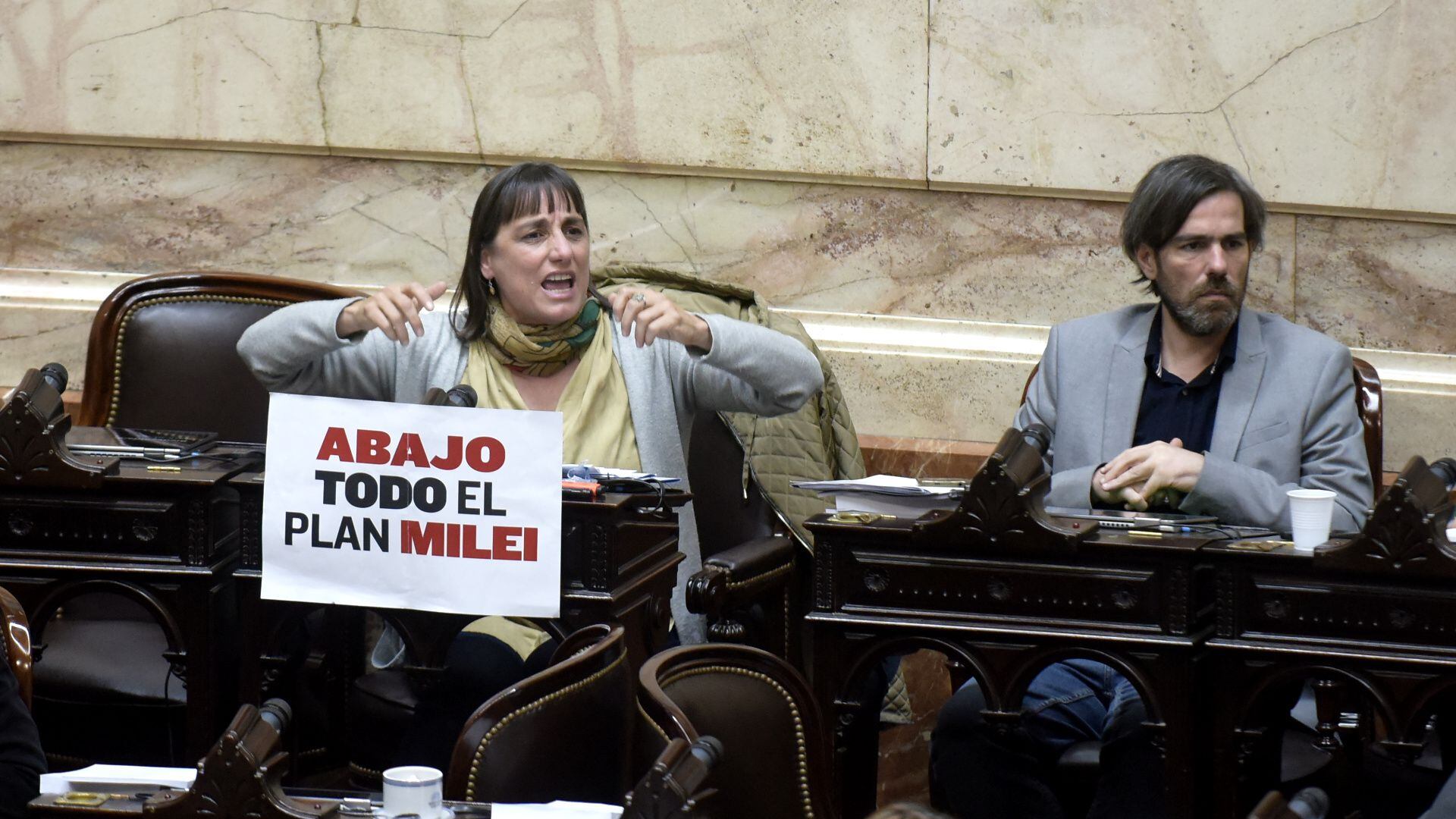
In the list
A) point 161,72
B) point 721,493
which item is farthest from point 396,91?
point 721,493

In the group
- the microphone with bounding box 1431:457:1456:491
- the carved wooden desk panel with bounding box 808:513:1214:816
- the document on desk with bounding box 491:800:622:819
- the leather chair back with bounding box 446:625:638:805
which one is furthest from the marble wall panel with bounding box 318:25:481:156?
the document on desk with bounding box 491:800:622:819

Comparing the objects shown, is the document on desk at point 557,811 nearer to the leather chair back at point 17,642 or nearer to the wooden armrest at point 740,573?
the leather chair back at point 17,642

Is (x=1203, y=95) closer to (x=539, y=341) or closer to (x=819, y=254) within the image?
(x=819, y=254)

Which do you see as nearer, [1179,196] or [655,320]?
[655,320]

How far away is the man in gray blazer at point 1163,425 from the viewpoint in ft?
10.6

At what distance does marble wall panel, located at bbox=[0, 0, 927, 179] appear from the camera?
4.75 m

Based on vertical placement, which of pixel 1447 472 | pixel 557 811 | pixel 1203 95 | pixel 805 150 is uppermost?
pixel 1203 95

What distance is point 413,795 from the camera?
205cm

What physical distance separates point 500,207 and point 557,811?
1.95 metres

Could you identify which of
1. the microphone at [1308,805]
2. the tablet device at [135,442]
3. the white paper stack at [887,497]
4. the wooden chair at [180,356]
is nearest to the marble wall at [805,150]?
the wooden chair at [180,356]

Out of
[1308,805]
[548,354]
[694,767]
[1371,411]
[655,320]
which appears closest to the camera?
[1308,805]

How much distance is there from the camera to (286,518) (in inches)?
122

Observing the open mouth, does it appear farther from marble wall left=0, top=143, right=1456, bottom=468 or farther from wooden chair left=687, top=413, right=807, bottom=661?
marble wall left=0, top=143, right=1456, bottom=468

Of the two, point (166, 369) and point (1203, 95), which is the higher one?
point (1203, 95)
